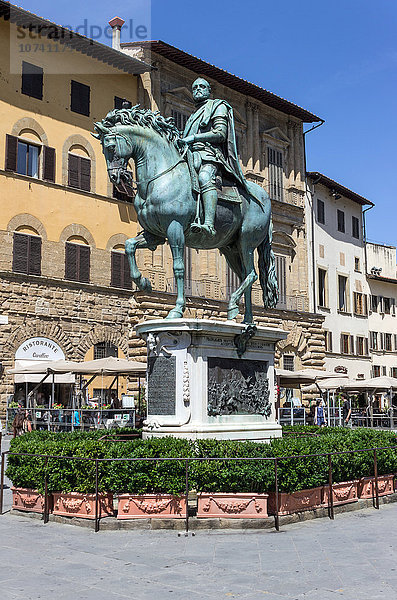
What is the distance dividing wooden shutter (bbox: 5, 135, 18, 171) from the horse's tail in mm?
17104

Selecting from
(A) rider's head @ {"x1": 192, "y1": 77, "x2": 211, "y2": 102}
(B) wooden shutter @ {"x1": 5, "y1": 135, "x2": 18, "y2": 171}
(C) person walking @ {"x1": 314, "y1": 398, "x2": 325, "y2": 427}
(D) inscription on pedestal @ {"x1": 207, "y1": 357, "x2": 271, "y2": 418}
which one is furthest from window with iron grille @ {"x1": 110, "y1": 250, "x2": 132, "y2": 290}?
(D) inscription on pedestal @ {"x1": 207, "y1": 357, "x2": 271, "y2": 418}

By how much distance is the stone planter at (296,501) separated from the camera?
8.39 meters

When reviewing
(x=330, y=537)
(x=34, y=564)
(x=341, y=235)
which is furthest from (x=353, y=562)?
(x=341, y=235)

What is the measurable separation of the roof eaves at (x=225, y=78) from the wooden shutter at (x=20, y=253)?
11.3m

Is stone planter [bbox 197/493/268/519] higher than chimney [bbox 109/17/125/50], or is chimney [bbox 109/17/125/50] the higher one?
chimney [bbox 109/17/125/50]

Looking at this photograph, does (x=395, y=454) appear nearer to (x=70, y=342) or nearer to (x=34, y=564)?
(x=34, y=564)

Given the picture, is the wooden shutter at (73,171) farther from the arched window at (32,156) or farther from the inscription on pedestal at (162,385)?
the inscription on pedestal at (162,385)

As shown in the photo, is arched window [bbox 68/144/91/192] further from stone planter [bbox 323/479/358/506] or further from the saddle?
stone planter [bbox 323/479/358/506]

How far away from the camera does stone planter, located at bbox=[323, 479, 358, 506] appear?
9.26 meters

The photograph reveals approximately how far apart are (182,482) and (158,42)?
26719mm

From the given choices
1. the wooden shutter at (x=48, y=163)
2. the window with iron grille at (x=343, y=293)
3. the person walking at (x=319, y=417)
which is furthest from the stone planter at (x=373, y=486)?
the window with iron grille at (x=343, y=293)

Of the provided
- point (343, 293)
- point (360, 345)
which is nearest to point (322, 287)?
point (343, 293)

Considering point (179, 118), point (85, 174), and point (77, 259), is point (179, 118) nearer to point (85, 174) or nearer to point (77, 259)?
point (85, 174)

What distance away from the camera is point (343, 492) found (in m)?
9.57
